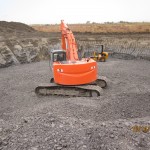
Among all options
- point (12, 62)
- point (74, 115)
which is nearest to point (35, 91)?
A: point (74, 115)

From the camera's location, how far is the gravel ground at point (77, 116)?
5809 mm

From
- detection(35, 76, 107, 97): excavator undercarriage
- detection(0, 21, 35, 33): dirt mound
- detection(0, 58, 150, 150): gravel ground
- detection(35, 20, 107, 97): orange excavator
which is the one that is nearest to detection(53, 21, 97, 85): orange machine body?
detection(35, 20, 107, 97): orange excavator

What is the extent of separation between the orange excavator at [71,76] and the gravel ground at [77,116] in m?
0.43

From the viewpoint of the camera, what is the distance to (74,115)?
8250 mm

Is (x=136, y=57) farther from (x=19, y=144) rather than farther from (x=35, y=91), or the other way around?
(x=19, y=144)

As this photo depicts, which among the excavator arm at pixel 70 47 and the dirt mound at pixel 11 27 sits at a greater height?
the excavator arm at pixel 70 47

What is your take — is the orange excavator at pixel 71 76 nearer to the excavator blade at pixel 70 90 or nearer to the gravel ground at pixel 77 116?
the excavator blade at pixel 70 90

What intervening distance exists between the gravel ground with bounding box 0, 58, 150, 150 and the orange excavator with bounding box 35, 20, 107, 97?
17.1 inches

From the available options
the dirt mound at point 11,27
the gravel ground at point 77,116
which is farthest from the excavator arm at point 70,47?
the dirt mound at point 11,27

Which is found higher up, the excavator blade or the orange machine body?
the orange machine body

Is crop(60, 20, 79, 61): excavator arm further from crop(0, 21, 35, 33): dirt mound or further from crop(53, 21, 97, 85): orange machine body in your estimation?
crop(0, 21, 35, 33): dirt mound

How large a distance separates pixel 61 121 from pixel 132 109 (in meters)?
2.92

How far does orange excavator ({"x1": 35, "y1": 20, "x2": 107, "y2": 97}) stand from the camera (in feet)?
34.2

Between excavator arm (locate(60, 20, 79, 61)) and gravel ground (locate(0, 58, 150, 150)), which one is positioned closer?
gravel ground (locate(0, 58, 150, 150))
